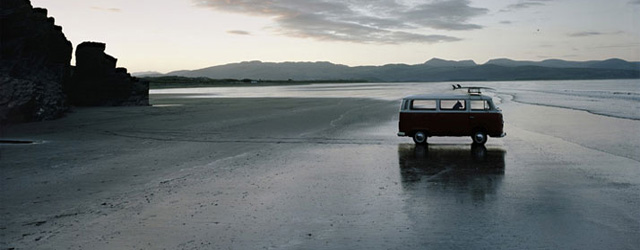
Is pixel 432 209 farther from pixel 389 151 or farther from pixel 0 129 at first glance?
pixel 0 129

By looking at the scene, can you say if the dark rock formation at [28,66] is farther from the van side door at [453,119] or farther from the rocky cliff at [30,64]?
the van side door at [453,119]

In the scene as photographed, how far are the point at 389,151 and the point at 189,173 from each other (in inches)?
266

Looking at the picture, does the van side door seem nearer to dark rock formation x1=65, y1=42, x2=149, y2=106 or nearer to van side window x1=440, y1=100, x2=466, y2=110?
van side window x1=440, y1=100, x2=466, y2=110

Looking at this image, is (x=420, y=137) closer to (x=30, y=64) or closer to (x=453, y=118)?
(x=453, y=118)

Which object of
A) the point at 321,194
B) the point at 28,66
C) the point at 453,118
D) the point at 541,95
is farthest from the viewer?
the point at 541,95

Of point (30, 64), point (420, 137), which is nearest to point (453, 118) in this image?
point (420, 137)

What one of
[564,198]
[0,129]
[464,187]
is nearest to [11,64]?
[0,129]

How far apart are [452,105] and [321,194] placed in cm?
964

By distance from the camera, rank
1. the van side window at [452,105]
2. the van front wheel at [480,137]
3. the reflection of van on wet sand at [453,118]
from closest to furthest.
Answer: the van front wheel at [480,137]
the reflection of van on wet sand at [453,118]
the van side window at [452,105]

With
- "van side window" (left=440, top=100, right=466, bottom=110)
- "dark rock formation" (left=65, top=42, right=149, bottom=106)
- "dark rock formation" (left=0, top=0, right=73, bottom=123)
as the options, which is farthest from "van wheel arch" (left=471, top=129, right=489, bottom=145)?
"dark rock formation" (left=65, top=42, right=149, bottom=106)

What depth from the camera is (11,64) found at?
28109mm

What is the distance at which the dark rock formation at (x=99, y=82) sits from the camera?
43469 millimetres

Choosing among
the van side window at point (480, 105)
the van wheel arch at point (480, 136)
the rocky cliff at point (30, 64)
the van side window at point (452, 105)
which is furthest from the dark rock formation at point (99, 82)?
the van wheel arch at point (480, 136)

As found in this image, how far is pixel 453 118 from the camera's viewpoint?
1725 centimetres
